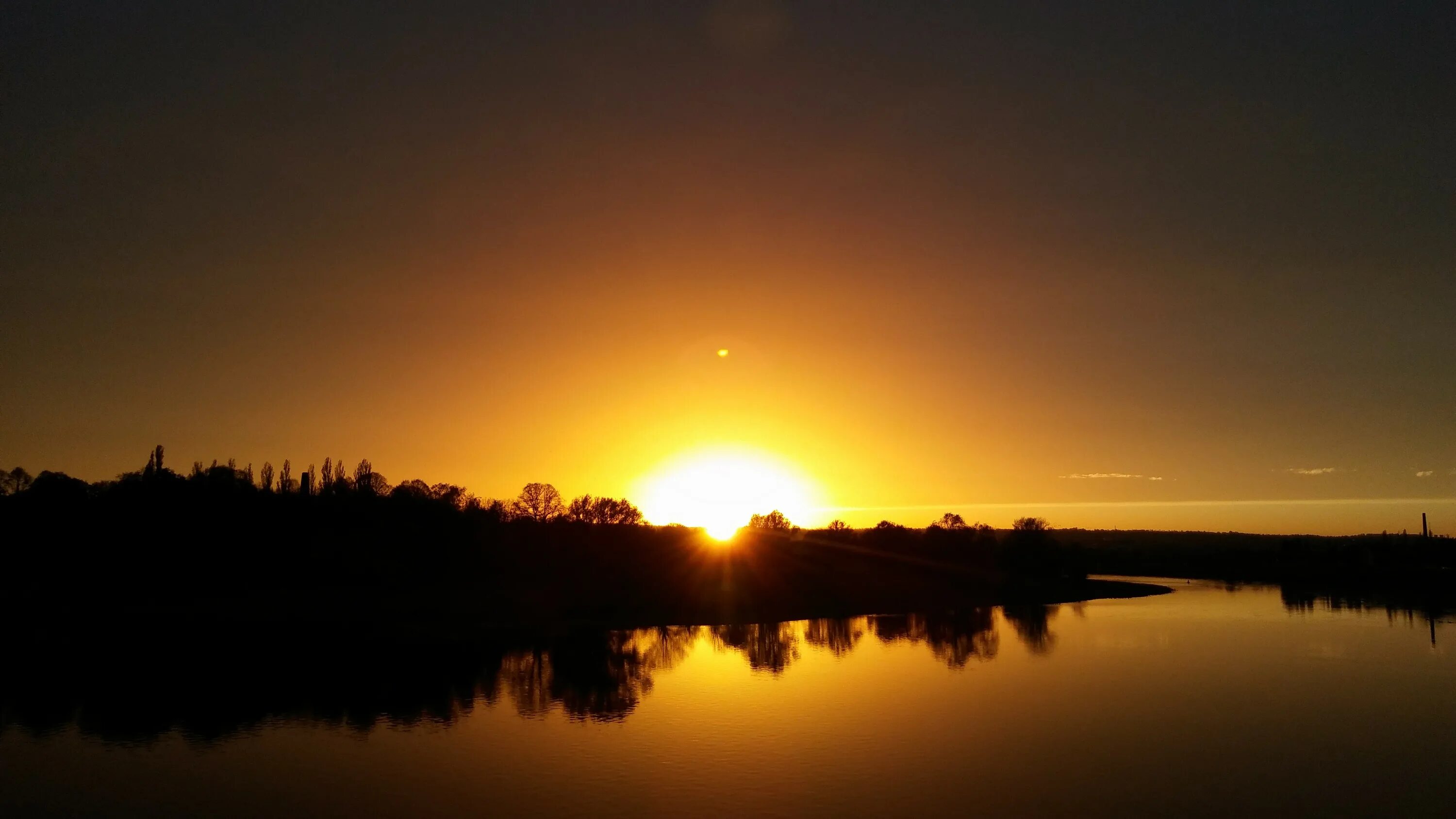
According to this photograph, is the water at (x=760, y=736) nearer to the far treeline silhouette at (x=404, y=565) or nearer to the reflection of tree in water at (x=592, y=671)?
the reflection of tree in water at (x=592, y=671)

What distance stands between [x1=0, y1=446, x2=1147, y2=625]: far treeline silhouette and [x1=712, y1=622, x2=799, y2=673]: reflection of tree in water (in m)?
4.52

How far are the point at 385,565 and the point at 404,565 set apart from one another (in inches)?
62.2

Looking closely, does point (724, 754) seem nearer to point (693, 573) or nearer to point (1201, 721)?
point (1201, 721)

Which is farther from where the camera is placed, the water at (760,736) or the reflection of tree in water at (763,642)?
the reflection of tree in water at (763,642)

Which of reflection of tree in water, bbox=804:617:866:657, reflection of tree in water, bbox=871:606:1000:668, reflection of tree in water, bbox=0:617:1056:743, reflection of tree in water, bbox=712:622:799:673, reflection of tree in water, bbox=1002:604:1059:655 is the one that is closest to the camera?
reflection of tree in water, bbox=0:617:1056:743

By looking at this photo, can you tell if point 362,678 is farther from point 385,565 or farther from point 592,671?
point 385,565

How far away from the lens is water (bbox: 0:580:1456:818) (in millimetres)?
25328

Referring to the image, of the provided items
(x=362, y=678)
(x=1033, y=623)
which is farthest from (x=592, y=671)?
(x=1033, y=623)

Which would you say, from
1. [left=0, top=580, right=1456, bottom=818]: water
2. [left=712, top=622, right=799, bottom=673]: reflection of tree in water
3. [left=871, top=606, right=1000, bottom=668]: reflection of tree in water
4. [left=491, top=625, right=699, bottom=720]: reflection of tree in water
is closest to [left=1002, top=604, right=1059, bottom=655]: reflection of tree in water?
[left=871, top=606, right=1000, bottom=668]: reflection of tree in water

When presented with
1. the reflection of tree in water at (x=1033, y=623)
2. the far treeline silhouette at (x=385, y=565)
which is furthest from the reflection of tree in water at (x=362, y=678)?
the far treeline silhouette at (x=385, y=565)

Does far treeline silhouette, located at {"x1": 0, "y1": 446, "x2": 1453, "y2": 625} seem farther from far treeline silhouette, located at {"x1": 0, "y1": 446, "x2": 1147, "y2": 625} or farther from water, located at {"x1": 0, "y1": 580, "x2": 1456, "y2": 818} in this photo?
water, located at {"x1": 0, "y1": 580, "x2": 1456, "y2": 818}

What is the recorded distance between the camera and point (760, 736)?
109ft

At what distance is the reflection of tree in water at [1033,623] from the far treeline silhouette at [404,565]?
653 centimetres

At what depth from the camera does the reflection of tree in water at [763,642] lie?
5259 centimetres
